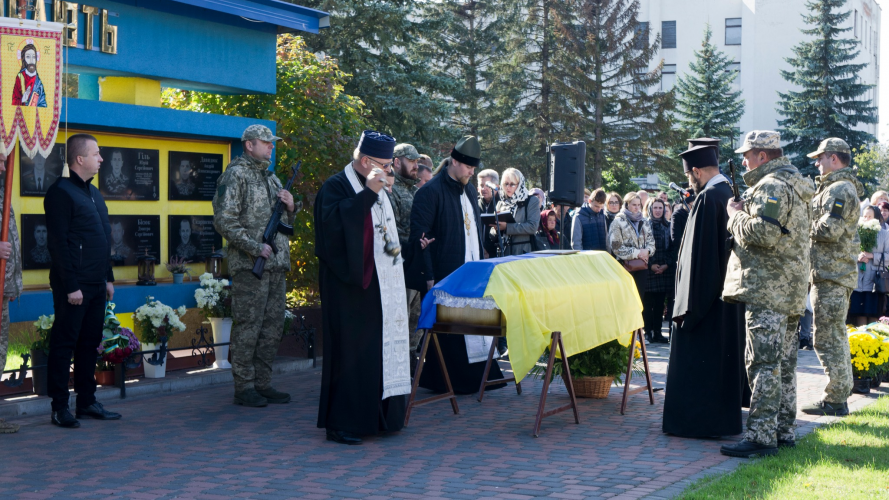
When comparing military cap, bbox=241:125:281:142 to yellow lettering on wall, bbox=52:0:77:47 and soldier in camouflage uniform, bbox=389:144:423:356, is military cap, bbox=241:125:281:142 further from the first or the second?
yellow lettering on wall, bbox=52:0:77:47

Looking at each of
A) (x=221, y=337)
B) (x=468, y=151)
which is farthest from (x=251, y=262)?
(x=221, y=337)

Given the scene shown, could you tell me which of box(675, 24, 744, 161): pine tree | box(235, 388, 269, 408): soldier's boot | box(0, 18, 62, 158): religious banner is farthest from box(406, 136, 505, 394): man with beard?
box(675, 24, 744, 161): pine tree

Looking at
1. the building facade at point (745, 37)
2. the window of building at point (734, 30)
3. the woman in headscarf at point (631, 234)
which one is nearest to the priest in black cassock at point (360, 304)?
the woman in headscarf at point (631, 234)

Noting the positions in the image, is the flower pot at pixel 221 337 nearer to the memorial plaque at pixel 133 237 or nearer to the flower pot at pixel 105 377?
the memorial plaque at pixel 133 237

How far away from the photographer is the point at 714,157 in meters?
6.87

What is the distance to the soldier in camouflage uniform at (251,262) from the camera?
7977 mm

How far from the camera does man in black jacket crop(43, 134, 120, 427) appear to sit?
7.05 meters

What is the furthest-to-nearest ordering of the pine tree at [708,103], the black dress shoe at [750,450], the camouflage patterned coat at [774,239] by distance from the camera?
the pine tree at [708,103] < the black dress shoe at [750,450] < the camouflage patterned coat at [774,239]

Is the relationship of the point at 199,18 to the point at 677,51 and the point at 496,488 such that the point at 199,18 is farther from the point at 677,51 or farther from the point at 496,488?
the point at 677,51

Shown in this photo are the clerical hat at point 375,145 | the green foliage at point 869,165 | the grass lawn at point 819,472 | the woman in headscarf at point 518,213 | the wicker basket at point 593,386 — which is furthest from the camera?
the green foliage at point 869,165

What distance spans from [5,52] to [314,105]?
19.3ft

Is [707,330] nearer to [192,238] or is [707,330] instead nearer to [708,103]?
[192,238]

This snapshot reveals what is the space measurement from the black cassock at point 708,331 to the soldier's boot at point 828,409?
139 centimetres

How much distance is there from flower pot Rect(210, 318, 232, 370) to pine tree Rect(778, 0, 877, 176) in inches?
1418
